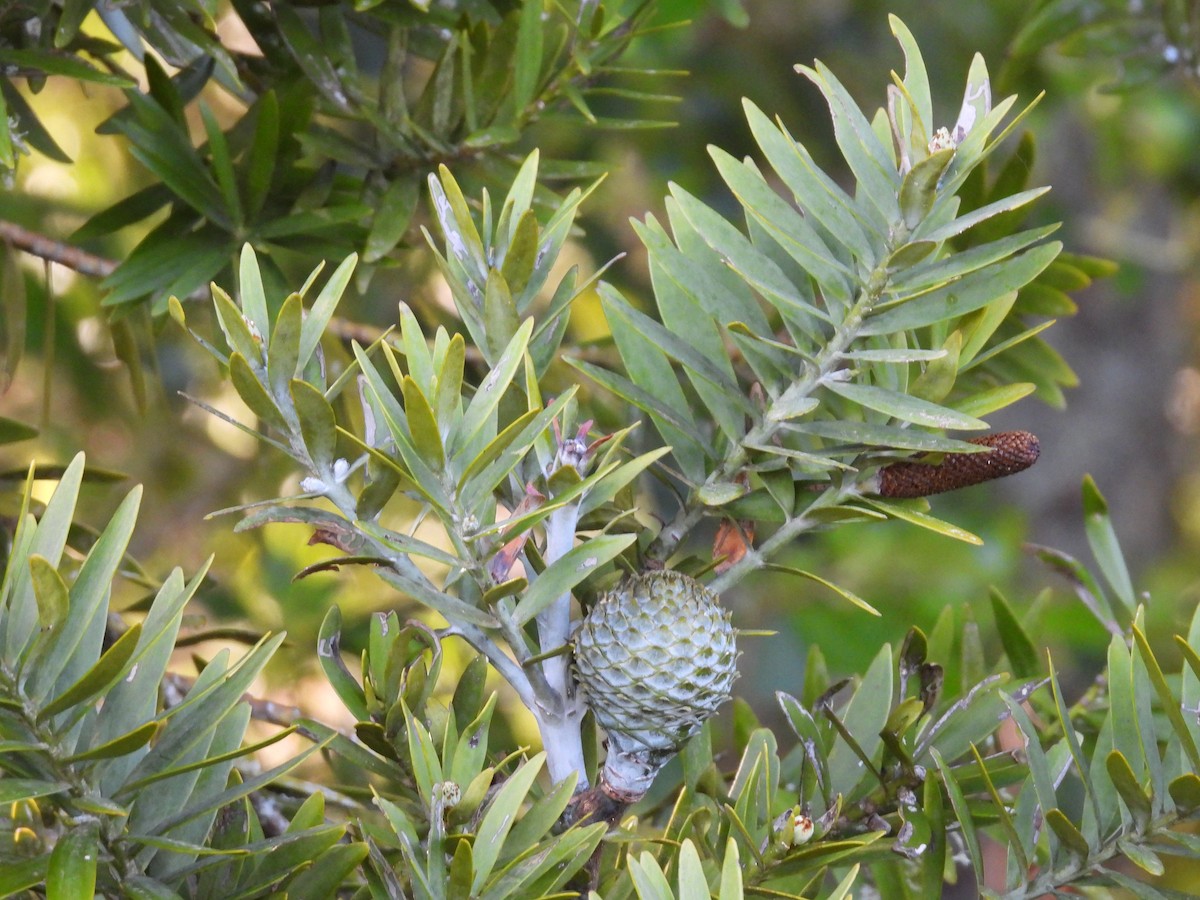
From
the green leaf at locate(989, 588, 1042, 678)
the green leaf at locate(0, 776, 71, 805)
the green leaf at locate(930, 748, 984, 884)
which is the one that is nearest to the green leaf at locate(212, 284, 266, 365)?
the green leaf at locate(0, 776, 71, 805)

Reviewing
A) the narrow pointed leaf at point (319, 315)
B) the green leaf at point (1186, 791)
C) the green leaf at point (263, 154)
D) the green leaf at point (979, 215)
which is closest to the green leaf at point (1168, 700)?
the green leaf at point (1186, 791)

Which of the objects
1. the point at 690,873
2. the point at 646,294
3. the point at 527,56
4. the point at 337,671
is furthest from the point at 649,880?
the point at 646,294

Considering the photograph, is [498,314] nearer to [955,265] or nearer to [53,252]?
[955,265]

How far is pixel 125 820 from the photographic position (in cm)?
29

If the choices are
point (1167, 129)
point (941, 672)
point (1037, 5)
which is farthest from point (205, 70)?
point (1167, 129)

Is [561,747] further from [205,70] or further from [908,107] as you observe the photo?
[205,70]

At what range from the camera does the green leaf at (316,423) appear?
0.28 m

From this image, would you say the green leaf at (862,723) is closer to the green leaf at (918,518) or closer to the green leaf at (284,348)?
the green leaf at (918,518)

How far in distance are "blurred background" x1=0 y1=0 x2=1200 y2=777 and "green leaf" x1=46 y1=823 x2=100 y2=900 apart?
26 cm

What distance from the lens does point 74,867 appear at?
26 centimetres

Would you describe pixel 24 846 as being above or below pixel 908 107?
below

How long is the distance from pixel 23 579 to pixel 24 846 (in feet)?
0.33

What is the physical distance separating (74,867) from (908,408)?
0.75ft

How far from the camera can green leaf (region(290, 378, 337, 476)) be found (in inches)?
11.1
